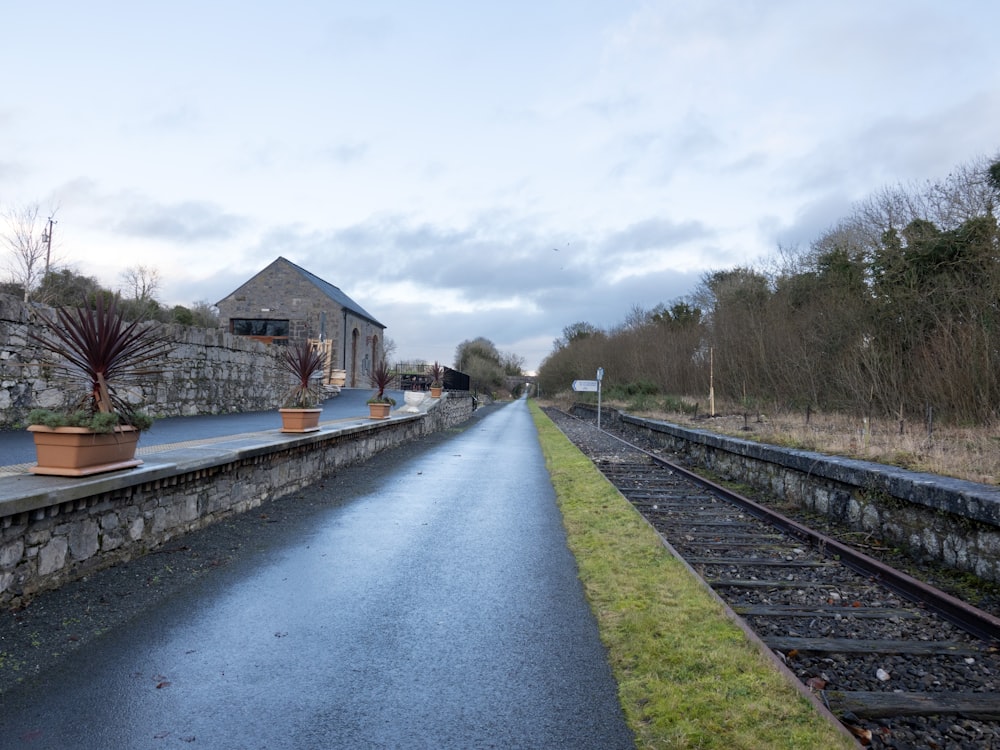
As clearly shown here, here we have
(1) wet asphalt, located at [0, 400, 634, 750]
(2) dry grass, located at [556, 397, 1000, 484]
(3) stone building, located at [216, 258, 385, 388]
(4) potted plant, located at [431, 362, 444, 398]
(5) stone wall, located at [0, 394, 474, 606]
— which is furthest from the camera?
(3) stone building, located at [216, 258, 385, 388]

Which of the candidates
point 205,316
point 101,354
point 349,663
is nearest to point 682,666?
point 349,663

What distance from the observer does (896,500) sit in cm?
626

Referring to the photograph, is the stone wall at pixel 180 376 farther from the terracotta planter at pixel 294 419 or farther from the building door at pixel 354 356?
the building door at pixel 354 356

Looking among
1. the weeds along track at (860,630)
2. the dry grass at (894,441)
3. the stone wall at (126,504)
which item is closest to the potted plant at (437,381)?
the dry grass at (894,441)

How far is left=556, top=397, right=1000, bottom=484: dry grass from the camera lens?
22.1 feet

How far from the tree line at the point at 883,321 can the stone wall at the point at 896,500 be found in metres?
4.05

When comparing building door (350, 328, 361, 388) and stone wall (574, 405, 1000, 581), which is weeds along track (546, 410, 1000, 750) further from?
building door (350, 328, 361, 388)

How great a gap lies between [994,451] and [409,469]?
8510 mm

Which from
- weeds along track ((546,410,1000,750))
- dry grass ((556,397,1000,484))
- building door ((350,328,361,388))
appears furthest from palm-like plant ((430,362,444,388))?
weeds along track ((546,410,1000,750))

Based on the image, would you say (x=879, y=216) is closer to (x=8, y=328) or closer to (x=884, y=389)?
(x=884, y=389)

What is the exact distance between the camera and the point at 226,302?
35.0 meters

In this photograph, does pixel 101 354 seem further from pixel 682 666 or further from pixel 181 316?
pixel 181 316

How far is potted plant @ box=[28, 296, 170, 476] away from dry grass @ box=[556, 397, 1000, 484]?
7378 millimetres

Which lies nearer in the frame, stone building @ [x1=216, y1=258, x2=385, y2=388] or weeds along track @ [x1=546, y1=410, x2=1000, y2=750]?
weeds along track @ [x1=546, y1=410, x2=1000, y2=750]
